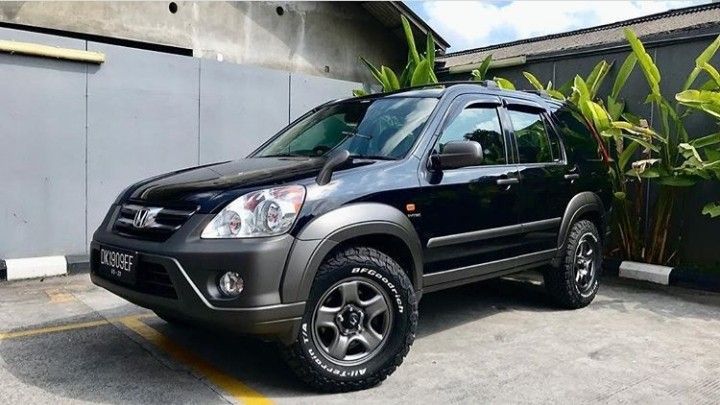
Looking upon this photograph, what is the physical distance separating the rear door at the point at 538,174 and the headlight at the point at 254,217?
2.00 m

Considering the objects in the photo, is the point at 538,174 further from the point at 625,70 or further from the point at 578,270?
the point at 625,70

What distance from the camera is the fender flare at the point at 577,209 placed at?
181 inches

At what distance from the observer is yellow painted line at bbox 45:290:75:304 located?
493 cm

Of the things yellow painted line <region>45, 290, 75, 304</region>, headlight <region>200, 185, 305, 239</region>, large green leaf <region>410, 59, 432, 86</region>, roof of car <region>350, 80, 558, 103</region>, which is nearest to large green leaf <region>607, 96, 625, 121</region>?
large green leaf <region>410, 59, 432, 86</region>

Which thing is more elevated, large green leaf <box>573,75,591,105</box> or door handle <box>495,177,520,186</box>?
large green leaf <box>573,75,591,105</box>

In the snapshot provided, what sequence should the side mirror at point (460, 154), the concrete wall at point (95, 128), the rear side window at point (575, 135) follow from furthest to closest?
the concrete wall at point (95, 128), the rear side window at point (575, 135), the side mirror at point (460, 154)

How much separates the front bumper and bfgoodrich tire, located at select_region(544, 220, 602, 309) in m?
2.68

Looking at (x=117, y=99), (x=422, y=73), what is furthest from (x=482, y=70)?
(x=117, y=99)

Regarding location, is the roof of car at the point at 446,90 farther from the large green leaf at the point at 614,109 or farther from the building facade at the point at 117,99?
the building facade at the point at 117,99

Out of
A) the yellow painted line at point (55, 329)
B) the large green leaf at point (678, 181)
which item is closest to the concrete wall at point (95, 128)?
the yellow painted line at point (55, 329)

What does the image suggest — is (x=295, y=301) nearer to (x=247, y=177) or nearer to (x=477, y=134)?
(x=247, y=177)

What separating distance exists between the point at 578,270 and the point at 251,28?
19.0 feet

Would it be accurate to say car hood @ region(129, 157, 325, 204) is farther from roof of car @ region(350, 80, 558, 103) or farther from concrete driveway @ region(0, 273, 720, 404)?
concrete driveway @ region(0, 273, 720, 404)

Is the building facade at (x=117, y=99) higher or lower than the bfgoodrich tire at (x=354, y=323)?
higher
